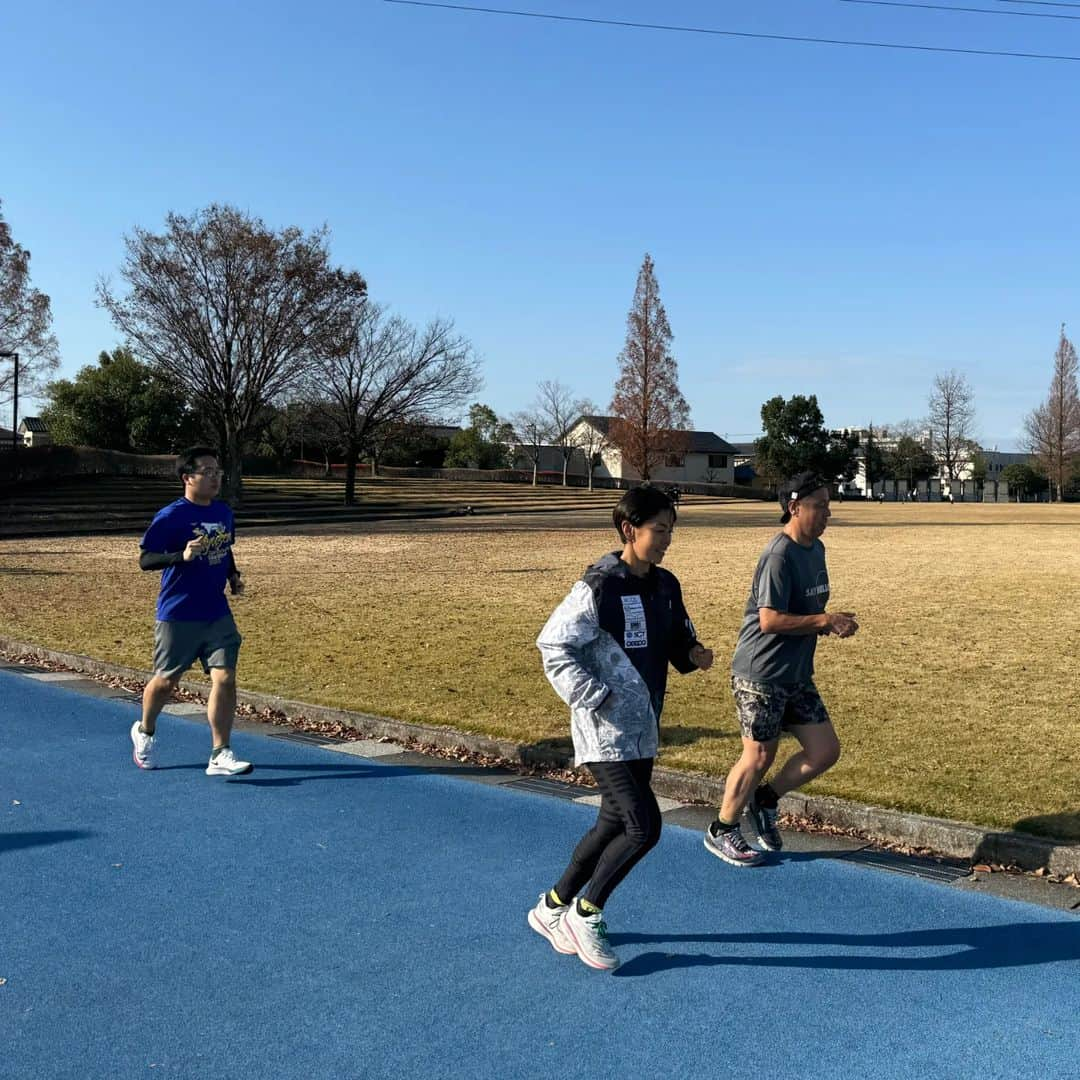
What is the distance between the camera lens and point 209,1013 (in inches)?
140

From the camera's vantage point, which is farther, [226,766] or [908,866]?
[226,766]

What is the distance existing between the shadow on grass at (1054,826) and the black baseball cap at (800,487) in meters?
1.93

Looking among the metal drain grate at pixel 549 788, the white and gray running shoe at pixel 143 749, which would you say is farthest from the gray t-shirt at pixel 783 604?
the white and gray running shoe at pixel 143 749

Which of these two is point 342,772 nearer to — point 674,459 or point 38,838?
point 38,838

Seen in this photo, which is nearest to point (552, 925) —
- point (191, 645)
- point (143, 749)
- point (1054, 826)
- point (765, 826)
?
point (765, 826)

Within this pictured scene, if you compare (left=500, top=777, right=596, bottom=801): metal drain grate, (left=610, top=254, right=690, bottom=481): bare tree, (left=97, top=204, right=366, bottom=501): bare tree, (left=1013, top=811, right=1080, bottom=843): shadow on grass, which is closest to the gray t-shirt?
(left=1013, top=811, right=1080, bottom=843): shadow on grass

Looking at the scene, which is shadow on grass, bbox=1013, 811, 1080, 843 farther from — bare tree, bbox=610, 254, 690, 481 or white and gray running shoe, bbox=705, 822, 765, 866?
bare tree, bbox=610, 254, 690, 481

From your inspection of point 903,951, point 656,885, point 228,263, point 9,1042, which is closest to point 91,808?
point 9,1042

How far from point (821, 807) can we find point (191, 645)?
3.72 meters

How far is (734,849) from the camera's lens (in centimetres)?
504

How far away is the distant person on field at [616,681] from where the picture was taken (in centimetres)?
378

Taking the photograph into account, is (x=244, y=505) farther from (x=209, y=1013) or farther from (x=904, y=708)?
(x=209, y=1013)

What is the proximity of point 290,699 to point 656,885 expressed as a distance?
4.63 m

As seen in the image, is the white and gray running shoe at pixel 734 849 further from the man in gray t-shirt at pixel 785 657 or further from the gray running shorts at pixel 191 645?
the gray running shorts at pixel 191 645
